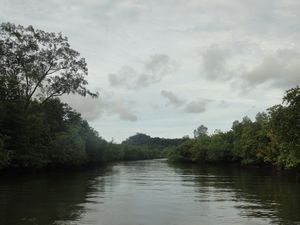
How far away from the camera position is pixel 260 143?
96.4m

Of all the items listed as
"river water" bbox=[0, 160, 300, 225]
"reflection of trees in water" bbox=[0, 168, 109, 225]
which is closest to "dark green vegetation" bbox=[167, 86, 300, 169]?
"river water" bbox=[0, 160, 300, 225]

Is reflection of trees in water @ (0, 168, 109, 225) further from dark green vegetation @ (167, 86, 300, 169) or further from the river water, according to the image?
dark green vegetation @ (167, 86, 300, 169)

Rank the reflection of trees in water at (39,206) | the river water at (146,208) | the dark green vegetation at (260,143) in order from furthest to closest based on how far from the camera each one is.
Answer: the dark green vegetation at (260,143) → the river water at (146,208) → the reflection of trees in water at (39,206)

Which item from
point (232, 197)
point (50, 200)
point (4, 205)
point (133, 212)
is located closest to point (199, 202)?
point (232, 197)

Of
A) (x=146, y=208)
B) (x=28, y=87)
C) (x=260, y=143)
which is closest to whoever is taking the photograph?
(x=146, y=208)

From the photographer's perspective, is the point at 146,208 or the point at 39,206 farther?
the point at 146,208

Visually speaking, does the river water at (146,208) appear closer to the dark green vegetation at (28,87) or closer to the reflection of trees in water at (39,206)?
the reflection of trees in water at (39,206)

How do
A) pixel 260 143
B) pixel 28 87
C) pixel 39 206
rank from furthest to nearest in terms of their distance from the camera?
pixel 260 143, pixel 28 87, pixel 39 206

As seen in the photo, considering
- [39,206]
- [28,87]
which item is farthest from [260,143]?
[39,206]

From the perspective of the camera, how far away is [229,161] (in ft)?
454

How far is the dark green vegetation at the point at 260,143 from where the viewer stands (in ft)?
170

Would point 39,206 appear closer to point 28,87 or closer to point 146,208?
point 146,208

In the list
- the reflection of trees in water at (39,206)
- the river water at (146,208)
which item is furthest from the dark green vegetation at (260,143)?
the reflection of trees in water at (39,206)

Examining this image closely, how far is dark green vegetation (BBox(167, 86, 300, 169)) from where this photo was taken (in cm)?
5181
